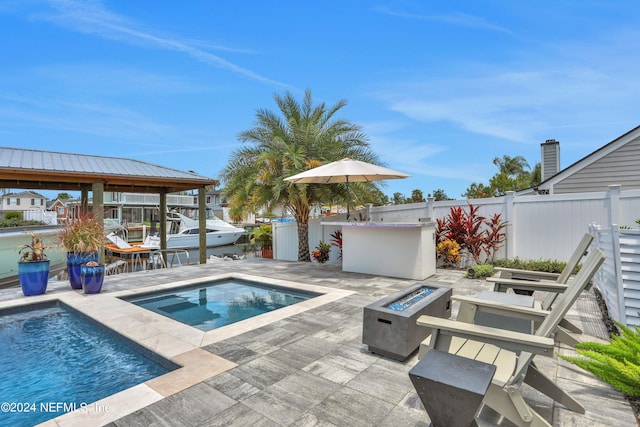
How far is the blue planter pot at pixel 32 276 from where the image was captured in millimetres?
6234

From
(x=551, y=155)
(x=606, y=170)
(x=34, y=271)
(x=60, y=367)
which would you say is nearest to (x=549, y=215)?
(x=606, y=170)

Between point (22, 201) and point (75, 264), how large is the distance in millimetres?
50578

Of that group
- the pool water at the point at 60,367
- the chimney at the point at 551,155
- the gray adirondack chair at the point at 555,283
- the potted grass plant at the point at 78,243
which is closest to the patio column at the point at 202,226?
the potted grass plant at the point at 78,243

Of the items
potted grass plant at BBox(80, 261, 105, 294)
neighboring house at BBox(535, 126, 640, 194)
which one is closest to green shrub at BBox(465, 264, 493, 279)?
neighboring house at BBox(535, 126, 640, 194)

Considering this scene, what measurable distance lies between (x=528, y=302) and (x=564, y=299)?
4.12ft

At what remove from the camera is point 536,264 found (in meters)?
7.20

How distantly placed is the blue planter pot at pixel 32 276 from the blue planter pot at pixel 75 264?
1.38 feet

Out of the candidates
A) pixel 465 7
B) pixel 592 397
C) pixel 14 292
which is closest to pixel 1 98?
pixel 14 292

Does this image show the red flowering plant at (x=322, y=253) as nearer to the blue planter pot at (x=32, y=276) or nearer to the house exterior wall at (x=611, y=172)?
the blue planter pot at (x=32, y=276)

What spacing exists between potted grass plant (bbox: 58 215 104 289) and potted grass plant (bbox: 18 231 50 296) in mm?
417

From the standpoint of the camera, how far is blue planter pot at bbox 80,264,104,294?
632 cm

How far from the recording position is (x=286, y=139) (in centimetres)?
1023

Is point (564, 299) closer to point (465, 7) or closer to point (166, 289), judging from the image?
point (166, 289)

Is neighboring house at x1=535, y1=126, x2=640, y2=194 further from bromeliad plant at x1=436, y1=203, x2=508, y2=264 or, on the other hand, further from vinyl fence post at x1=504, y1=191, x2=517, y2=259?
bromeliad plant at x1=436, y1=203, x2=508, y2=264
